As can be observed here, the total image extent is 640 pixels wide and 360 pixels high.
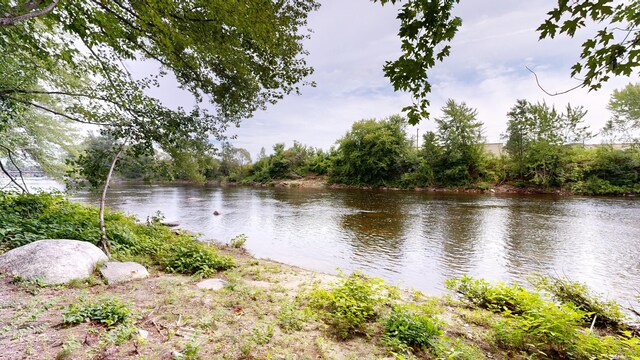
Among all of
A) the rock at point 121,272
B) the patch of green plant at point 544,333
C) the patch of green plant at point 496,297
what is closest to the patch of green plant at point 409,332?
the patch of green plant at point 544,333

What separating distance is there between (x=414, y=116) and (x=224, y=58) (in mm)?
5137

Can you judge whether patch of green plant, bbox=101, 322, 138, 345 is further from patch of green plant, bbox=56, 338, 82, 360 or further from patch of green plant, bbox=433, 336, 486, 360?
patch of green plant, bbox=433, 336, 486, 360

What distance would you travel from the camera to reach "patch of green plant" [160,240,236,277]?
5.34 metres

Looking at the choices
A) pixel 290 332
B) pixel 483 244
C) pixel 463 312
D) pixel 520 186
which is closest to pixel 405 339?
pixel 290 332

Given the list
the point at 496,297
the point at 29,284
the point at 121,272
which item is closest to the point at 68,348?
the point at 29,284

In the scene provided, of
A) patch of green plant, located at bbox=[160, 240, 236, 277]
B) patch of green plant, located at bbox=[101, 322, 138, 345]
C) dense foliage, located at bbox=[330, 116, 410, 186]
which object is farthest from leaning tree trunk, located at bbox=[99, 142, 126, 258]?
dense foliage, located at bbox=[330, 116, 410, 186]

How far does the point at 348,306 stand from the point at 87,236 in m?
5.77

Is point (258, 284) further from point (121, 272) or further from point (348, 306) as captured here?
point (121, 272)

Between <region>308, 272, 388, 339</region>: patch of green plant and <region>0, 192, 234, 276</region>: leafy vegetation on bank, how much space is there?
2625 millimetres

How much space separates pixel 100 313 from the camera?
114 inches

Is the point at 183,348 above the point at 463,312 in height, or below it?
above

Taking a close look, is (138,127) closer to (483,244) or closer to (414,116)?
(414,116)

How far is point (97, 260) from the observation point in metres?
4.68

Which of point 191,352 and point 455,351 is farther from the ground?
point 191,352
